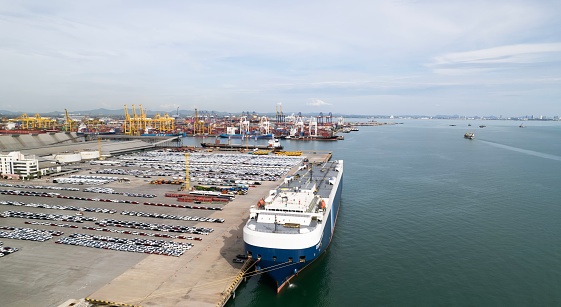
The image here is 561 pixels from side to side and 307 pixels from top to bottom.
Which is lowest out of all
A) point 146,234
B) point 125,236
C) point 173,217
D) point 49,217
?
point 125,236

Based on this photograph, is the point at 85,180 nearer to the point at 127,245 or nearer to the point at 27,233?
the point at 27,233

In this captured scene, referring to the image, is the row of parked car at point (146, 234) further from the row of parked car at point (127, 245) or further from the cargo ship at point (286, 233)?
the cargo ship at point (286, 233)

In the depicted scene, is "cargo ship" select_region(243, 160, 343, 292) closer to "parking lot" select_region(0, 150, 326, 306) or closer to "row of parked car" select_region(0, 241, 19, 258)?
"parking lot" select_region(0, 150, 326, 306)

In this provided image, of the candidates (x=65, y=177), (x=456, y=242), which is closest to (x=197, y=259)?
(x=456, y=242)

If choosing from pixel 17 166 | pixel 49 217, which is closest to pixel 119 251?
pixel 49 217

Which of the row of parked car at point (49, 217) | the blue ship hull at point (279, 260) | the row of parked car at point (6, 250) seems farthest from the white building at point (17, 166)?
the blue ship hull at point (279, 260)
